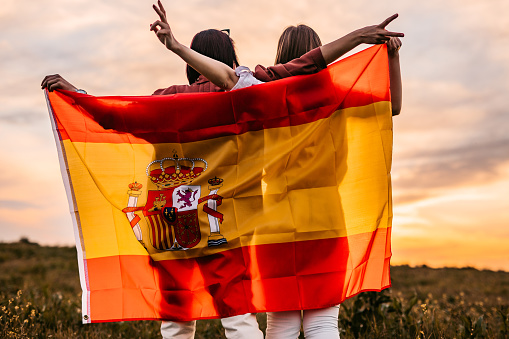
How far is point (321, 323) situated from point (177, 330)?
1.07 metres

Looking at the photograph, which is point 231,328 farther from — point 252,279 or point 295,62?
point 295,62

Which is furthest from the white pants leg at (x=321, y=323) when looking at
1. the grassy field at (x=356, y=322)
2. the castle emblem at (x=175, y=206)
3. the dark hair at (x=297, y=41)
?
the grassy field at (x=356, y=322)

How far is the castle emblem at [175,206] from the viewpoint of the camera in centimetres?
365

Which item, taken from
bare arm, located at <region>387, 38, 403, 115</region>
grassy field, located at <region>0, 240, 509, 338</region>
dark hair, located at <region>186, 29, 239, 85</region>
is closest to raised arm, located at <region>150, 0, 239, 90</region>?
dark hair, located at <region>186, 29, 239, 85</region>

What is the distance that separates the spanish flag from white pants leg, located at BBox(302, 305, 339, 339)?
69 mm

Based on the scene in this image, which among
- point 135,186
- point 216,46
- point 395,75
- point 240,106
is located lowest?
point 135,186

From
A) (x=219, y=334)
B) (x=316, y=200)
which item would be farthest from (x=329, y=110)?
(x=219, y=334)

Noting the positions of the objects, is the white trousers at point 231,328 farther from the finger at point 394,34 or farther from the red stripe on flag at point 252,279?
the finger at point 394,34

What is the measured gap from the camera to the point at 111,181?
3932mm

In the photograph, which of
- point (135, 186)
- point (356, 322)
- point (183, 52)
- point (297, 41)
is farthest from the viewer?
point (356, 322)

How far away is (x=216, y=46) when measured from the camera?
373 centimetres

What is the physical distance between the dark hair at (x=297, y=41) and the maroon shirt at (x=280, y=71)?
0.12 m

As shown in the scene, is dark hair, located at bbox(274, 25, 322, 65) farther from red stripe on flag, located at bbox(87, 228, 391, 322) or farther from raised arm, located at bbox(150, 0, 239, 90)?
red stripe on flag, located at bbox(87, 228, 391, 322)

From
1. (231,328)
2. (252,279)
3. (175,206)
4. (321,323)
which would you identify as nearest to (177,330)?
(231,328)
